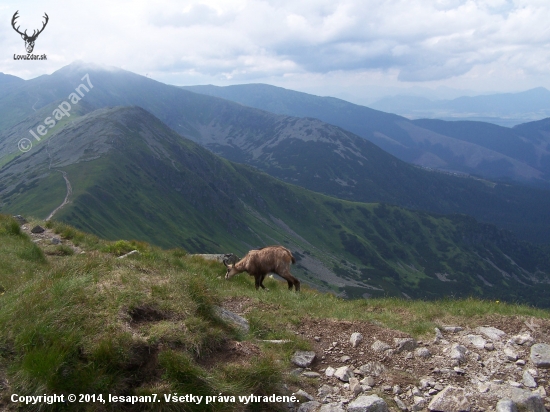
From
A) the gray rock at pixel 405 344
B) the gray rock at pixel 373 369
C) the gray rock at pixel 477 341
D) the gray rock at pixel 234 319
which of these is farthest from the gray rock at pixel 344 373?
the gray rock at pixel 477 341

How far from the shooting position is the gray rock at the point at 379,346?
853cm

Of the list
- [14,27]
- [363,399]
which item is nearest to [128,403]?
[363,399]

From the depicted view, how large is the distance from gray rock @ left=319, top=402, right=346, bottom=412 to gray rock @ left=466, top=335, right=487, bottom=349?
156 inches

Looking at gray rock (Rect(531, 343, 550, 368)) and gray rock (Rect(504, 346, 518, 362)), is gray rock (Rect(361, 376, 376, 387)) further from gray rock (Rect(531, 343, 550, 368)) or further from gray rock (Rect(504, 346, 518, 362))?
gray rock (Rect(531, 343, 550, 368))

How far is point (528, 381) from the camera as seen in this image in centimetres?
742

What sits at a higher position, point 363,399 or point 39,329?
point 39,329

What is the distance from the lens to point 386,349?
8539 mm

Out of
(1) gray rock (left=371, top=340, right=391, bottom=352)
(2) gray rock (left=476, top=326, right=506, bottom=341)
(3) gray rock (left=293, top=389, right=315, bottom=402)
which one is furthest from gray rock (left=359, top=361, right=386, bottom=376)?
(2) gray rock (left=476, top=326, right=506, bottom=341)

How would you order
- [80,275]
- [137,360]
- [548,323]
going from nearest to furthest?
1. [137,360]
2. [80,275]
3. [548,323]

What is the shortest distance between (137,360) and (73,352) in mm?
1043

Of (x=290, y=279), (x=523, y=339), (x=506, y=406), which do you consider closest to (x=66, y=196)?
(x=290, y=279)

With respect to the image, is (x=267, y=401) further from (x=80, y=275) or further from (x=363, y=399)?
(x=80, y=275)

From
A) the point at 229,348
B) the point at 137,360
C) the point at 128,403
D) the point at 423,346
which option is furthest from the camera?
the point at 423,346

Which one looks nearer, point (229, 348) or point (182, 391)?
point (182, 391)
